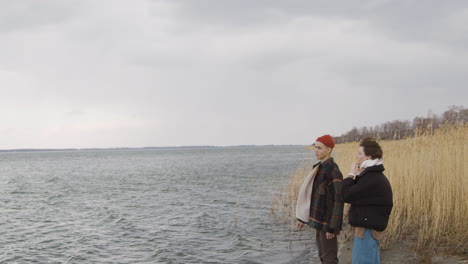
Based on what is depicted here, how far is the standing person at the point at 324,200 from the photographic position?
427 cm

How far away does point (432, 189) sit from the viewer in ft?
23.7

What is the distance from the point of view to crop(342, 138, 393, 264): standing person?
3656 millimetres

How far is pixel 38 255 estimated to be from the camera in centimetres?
878

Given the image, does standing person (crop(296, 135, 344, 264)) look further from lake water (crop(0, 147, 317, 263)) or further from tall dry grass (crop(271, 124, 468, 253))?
lake water (crop(0, 147, 317, 263))

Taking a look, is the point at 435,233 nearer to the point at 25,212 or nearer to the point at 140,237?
the point at 140,237

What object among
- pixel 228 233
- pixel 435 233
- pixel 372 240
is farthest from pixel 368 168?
pixel 228 233

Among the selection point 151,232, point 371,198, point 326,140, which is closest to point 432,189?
point 326,140

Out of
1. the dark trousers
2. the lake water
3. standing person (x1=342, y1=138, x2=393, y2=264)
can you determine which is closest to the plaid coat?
the dark trousers

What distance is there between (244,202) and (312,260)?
8.80 meters

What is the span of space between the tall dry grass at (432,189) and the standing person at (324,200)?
249cm

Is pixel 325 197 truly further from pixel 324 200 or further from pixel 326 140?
pixel 326 140

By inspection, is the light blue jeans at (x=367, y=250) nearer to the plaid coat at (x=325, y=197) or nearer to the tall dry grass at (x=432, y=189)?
the plaid coat at (x=325, y=197)

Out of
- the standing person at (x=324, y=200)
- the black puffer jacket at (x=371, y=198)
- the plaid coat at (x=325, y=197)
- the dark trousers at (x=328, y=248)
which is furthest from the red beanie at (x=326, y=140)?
the dark trousers at (x=328, y=248)

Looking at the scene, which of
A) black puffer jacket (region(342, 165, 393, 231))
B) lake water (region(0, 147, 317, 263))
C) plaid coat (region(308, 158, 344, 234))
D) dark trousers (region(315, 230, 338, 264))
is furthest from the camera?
lake water (region(0, 147, 317, 263))
